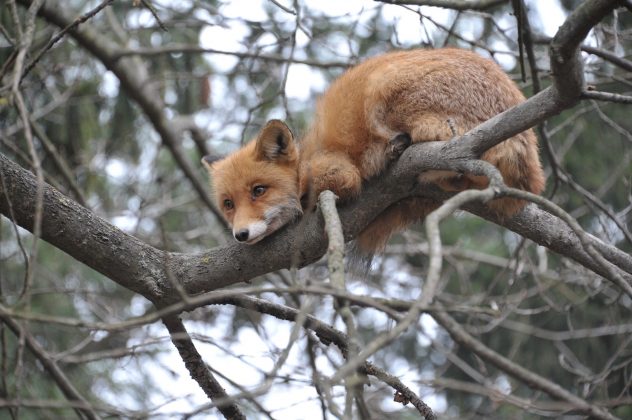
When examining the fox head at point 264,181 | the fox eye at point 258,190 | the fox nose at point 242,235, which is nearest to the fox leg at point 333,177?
the fox head at point 264,181

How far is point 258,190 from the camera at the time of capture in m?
5.89

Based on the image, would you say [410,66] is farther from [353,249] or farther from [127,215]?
[127,215]

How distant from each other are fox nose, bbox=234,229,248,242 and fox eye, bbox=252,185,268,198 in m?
0.97

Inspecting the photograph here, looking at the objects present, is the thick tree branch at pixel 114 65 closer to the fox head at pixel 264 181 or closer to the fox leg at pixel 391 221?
the fox head at pixel 264 181

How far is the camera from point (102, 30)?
9070 millimetres

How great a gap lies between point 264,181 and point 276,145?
33cm

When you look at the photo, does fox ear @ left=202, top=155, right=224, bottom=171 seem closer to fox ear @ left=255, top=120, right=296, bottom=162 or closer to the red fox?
the red fox

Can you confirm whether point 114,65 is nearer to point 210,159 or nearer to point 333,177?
point 210,159

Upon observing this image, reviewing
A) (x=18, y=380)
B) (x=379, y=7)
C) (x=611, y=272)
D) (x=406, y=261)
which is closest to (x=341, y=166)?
(x=611, y=272)

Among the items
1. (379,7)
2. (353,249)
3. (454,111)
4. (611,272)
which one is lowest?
(611,272)

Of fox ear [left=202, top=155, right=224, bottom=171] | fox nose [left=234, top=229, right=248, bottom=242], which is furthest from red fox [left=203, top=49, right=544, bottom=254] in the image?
fox ear [left=202, top=155, right=224, bottom=171]

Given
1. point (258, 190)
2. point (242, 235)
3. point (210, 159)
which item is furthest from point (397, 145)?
point (210, 159)

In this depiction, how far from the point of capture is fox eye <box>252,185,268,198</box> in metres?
5.84

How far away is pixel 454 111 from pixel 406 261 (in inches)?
287
